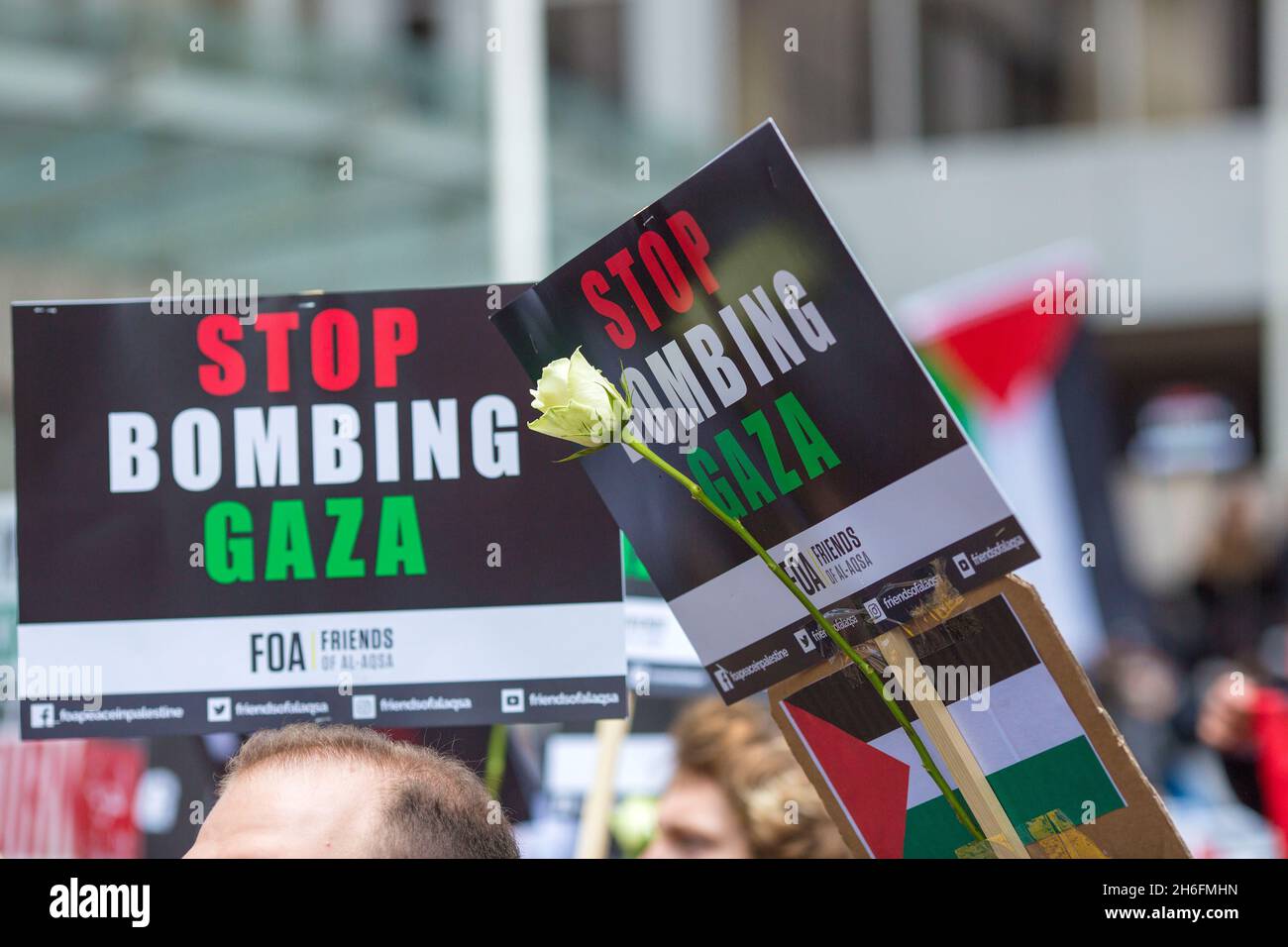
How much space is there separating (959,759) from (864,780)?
9cm

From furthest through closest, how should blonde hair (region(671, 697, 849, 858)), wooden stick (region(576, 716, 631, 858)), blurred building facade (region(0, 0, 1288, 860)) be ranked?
blurred building facade (region(0, 0, 1288, 860)) < blonde hair (region(671, 697, 849, 858)) < wooden stick (region(576, 716, 631, 858))

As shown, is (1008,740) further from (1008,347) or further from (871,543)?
(1008,347)

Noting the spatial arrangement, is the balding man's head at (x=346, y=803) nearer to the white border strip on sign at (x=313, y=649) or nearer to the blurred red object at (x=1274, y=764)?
the white border strip on sign at (x=313, y=649)

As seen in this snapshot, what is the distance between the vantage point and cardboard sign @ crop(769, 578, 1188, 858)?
128cm

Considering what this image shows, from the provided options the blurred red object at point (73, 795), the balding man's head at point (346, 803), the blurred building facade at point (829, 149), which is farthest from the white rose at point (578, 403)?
the blurred building facade at point (829, 149)

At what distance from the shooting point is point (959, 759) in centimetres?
131

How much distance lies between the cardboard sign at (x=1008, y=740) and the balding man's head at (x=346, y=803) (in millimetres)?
308

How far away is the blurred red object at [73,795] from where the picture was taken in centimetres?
314

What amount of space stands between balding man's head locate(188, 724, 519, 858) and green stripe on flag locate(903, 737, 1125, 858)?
385 mm

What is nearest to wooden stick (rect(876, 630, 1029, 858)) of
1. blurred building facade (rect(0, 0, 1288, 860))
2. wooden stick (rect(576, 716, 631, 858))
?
wooden stick (rect(576, 716, 631, 858))

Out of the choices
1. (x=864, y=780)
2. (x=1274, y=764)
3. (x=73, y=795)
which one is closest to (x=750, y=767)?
(x=1274, y=764)

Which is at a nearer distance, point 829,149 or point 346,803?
Result: point 346,803

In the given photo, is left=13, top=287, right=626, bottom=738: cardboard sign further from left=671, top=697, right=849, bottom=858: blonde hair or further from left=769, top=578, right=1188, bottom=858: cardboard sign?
left=671, top=697, right=849, bottom=858: blonde hair
